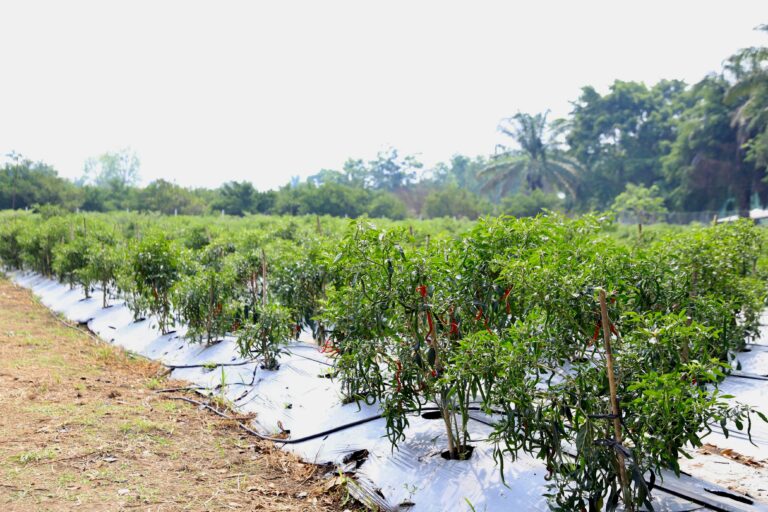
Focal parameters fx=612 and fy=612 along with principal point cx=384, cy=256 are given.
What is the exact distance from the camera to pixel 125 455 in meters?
4.07

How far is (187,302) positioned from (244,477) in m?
3.05

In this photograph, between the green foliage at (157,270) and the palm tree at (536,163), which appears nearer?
the green foliage at (157,270)

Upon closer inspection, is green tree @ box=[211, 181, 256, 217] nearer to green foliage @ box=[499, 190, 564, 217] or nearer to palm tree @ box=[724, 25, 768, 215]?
green foliage @ box=[499, 190, 564, 217]

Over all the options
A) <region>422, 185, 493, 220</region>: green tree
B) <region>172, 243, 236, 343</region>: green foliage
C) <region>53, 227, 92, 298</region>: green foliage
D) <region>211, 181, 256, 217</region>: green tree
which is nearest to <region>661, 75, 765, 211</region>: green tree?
<region>422, 185, 493, 220</region>: green tree

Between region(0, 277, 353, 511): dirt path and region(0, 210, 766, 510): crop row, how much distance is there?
76 centimetres

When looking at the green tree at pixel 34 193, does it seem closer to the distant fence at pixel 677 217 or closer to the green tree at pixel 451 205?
the green tree at pixel 451 205

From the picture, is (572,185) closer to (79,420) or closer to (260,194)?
(260,194)

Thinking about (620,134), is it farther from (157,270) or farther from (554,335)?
(554,335)

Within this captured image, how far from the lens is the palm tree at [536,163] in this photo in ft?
117

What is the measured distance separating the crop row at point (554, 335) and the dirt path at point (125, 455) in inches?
29.9

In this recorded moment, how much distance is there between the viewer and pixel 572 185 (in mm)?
35344

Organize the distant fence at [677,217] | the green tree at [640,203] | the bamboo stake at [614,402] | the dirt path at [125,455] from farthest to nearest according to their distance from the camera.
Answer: the green tree at [640,203] < the distant fence at [677,217] < the dirt path at [125,455] < the bamboo stake at [614,402]

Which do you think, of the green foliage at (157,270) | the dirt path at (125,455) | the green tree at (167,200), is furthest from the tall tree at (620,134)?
the dirt path at (125,455)

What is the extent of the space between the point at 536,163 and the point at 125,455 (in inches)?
1357
